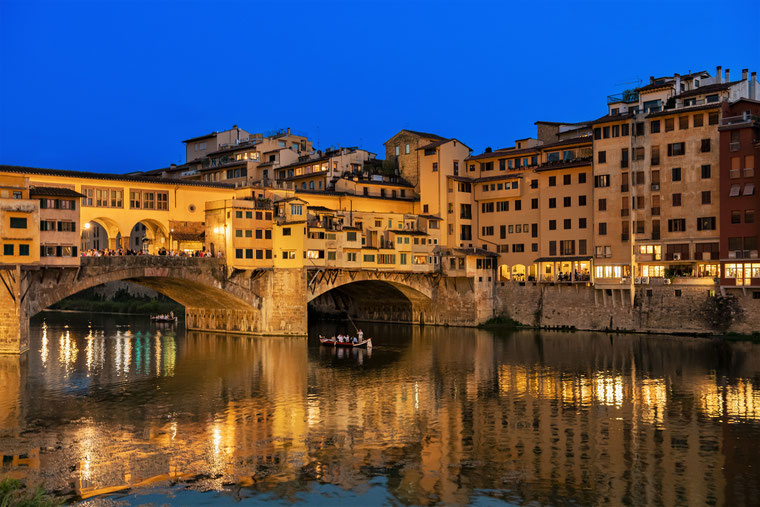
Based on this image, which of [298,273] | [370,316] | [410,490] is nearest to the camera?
[410,490]

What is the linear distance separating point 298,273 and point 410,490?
44570 millimetres

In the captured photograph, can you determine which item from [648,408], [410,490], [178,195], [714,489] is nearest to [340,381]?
[648,408]

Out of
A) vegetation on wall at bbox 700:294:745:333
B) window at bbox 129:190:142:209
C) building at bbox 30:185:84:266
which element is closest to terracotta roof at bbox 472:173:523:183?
vegetation on wall at bbox 700:294:745:333

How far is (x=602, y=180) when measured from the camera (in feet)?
241

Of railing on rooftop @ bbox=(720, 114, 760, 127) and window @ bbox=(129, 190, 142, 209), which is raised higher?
railing on rooftop @ bbox=(720, 114, 760, 127)

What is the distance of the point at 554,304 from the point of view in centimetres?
7712

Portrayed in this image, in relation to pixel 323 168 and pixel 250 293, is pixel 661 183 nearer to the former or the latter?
pixel 323 168

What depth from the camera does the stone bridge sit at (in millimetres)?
55312

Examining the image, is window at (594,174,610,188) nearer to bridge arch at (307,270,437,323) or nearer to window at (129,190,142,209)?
bridge arch at (307,270,437,323)

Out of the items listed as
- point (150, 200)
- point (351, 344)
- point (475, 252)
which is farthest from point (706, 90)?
→ point (150, 200)

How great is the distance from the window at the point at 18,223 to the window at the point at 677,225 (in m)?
51.5

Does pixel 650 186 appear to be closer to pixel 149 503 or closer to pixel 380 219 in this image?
pixel 380 219

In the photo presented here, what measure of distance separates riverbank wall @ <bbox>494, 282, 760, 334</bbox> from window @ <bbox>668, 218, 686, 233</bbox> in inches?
198

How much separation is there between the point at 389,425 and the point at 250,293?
36.5 metres
